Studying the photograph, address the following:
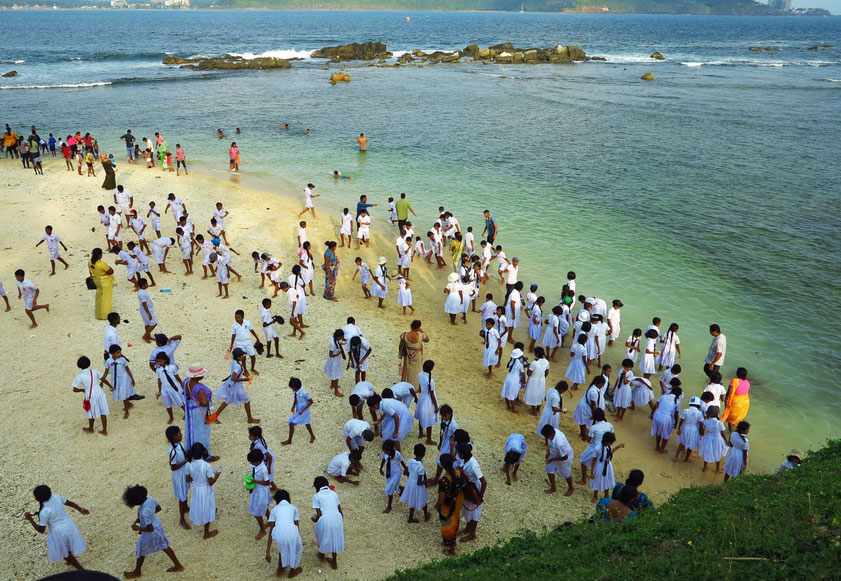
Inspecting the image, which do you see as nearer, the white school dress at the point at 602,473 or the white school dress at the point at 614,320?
the white school dress at the point at 602,473

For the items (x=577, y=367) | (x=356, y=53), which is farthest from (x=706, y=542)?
(x=356, y=53)

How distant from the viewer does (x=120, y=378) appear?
35.0ft

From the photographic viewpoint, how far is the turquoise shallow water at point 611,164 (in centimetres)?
1655

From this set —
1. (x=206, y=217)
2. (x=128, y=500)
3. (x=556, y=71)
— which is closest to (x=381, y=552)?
(x=128, y=500)

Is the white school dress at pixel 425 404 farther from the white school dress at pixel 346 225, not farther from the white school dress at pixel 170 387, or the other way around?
the white school dress at pixel 346 225

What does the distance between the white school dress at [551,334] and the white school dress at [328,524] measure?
25.3ft

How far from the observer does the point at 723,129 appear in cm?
3994

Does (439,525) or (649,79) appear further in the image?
(649,79)

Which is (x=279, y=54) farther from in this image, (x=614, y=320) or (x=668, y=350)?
(x=668, y=350)

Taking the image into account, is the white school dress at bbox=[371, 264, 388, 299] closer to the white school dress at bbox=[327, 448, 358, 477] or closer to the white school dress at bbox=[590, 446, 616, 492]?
the white school dress at bbox=[327, 448, 358, 477]

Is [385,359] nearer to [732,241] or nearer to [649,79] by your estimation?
[732,241]

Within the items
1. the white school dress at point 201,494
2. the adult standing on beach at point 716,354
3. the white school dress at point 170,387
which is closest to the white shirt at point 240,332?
the white school dress at point 170,387

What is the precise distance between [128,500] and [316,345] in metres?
6.70

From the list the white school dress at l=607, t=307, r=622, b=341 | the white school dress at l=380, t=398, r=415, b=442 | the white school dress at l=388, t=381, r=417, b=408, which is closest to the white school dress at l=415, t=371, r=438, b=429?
the white school dress at l=388, t=381, r=417, b=408
